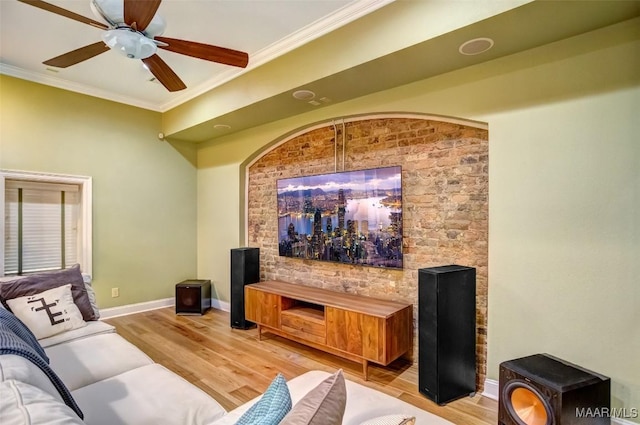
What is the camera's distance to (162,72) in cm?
259

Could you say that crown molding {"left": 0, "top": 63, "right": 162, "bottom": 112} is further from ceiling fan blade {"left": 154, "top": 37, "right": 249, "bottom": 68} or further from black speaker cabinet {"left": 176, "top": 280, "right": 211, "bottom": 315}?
ceiling fan blade {"left": 154, "top": 37, "right": 249, "bottom": 68}

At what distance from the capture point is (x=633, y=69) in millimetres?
2035

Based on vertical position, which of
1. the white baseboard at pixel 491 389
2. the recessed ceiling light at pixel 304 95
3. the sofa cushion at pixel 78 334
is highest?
the recessed ceiling light at pixel 304 95

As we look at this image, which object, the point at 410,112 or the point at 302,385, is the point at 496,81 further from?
the point at 302,385

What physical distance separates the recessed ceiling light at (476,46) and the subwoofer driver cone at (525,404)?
2158 millimetres

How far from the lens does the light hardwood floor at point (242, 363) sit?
246cm

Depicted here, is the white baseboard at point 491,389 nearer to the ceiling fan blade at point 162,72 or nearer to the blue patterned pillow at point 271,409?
the blue patterned pillow at point 271,409

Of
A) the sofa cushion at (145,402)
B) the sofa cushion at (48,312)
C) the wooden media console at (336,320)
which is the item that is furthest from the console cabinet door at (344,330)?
the sofa cushion at (48,312)

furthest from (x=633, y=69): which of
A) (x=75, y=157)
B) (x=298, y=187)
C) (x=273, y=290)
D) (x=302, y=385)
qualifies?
(x=75, y=157)

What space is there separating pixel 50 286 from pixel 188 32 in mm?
2402

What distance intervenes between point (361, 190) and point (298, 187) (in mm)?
903

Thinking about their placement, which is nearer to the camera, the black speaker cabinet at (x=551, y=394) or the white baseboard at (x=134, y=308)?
the black speaker cabinet at (x=551, y=394)

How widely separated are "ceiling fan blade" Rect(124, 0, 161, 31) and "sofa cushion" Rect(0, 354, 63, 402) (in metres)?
1.68

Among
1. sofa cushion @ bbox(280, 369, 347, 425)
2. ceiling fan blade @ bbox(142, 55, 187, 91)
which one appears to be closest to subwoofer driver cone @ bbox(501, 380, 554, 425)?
sofa cushion @ bbox(280, 369, 347, 425)
